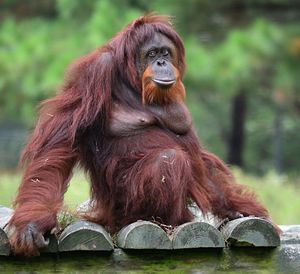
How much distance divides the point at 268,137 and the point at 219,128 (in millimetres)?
1060

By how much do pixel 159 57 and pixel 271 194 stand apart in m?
4.67

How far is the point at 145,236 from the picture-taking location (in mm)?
3162

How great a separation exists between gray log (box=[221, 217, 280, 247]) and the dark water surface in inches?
1.6

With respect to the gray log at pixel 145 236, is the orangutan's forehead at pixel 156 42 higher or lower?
higher

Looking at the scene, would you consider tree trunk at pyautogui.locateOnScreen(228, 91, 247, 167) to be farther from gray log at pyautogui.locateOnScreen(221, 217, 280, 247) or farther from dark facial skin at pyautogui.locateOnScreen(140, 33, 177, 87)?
gray log at pyautogui.locateOnScreen(221, 217, 280, 247)

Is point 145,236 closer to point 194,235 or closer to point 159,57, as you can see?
point 194,235

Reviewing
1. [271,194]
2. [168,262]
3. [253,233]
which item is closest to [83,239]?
[168,262]

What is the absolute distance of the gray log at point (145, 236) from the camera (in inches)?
124

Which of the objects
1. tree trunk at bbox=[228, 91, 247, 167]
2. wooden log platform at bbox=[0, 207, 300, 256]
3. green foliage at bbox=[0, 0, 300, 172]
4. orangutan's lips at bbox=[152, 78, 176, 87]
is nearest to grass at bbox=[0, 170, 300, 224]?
green foliage at bbox=[0, 0, 300, 172]

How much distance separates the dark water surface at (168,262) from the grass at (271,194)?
11.2 ft

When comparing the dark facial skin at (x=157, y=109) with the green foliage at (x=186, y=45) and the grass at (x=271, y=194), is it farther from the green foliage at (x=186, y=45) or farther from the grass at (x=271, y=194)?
the green foliage at (x=186, y=45)

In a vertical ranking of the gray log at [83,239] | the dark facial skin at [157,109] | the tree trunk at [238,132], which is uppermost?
the tree trunk at [238,132]

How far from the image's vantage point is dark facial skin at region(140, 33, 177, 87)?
11.2ft

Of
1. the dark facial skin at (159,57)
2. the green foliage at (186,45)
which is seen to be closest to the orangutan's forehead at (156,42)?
the dark facial skin at (159,57)
